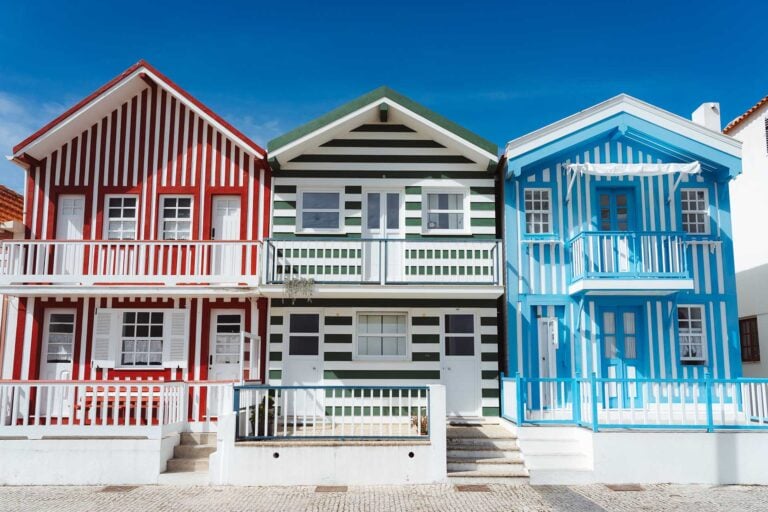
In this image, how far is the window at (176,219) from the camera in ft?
56.2

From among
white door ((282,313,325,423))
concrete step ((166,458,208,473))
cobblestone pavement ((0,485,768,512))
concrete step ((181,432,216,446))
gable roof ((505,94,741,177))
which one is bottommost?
cobblestone pavement ((0,485,768,512))

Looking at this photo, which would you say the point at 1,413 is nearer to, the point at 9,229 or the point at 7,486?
the point at 7,486

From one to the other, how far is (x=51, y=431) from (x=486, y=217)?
10615mm

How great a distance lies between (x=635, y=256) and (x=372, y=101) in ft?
23.2

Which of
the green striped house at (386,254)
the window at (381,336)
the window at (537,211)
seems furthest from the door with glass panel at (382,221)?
the window at (537,211)

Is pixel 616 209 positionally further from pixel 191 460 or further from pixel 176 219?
pixel 191 460

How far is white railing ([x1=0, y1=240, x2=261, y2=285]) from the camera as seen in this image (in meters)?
15.7

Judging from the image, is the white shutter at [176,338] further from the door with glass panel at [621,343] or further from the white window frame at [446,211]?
the door with glass panel at [621,343]

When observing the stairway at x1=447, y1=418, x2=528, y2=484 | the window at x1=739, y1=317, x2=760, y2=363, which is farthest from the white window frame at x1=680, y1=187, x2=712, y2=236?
the stairway at x1=447, y1=418, x2=528, y2=484

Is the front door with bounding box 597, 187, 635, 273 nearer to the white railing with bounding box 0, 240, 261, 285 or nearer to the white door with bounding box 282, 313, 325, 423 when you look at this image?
the white door with bounding box 282, 313, 325, 423

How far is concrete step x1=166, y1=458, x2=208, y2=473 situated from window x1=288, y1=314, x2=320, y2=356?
11.7ft

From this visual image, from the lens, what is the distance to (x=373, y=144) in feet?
56.3

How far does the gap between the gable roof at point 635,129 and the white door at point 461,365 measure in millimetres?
3891

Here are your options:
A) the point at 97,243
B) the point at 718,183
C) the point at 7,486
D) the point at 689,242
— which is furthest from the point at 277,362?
the point at 718,183
